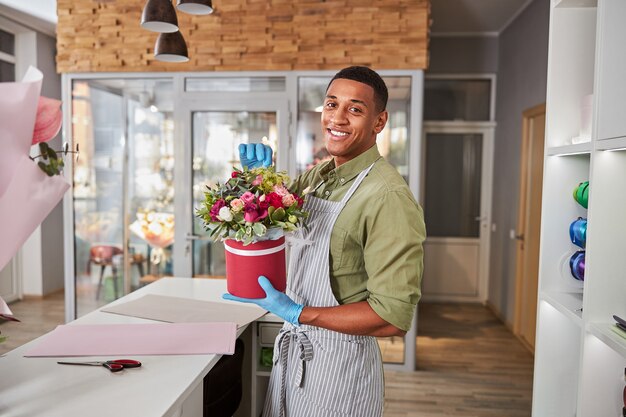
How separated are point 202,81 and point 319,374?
121 inches

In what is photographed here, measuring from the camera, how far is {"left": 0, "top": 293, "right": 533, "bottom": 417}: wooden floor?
3488mm

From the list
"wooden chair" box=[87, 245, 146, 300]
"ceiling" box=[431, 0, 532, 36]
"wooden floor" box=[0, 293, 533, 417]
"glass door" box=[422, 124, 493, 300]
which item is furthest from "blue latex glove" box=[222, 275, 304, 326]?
"glass door" box=[422, 124, 493, 300]

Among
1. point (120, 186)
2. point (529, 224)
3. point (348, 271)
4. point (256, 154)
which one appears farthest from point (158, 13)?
point (529, 224)

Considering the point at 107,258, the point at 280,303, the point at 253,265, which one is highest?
the point at 253,265

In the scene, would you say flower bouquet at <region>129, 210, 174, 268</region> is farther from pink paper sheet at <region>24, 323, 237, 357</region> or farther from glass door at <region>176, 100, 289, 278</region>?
pink paper sheet at <region>24, 323, 237, 357</region>

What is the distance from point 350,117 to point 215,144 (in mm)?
2829

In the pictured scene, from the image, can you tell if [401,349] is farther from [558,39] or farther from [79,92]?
[79,92]

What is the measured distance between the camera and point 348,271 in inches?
59.6

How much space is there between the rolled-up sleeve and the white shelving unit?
561 mm

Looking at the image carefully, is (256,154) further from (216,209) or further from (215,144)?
(215,144)

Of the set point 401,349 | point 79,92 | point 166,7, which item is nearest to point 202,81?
point 79,92

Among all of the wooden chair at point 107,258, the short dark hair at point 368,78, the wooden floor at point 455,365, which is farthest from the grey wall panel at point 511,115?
the wooden chair at point 107,258

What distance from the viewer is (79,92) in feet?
14.0

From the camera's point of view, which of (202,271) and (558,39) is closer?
(558,39)
